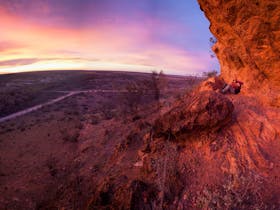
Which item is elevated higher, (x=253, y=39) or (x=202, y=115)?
(x=253, y=39)

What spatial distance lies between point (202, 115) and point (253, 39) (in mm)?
2482

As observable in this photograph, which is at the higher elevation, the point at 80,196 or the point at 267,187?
the point at 267,187

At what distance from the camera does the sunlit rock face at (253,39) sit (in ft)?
16.0

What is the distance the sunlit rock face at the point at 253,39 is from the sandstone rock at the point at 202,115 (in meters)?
1.47

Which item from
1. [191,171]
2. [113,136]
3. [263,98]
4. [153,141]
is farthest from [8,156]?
[263,98]

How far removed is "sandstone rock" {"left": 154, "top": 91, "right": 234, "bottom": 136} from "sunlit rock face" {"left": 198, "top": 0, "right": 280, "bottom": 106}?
1.47 meters

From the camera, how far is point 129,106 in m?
14.5

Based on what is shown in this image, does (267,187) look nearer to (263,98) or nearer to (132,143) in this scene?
(263,98)

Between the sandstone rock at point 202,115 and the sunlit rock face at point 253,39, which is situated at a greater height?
the sunlit rock face at point 253,39

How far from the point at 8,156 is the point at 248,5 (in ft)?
39.5

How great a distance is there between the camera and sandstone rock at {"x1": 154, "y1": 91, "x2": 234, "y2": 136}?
4.64 metres

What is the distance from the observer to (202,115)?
4.66 metres

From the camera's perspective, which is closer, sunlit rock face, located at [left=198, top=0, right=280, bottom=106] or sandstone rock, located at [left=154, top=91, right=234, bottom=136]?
sandstone rock, located at [left=154, top=91, right=234, bottom=136]

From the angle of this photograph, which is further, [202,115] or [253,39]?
[253,39]
